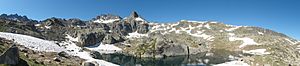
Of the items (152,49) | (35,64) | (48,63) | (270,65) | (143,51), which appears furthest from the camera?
(152,49)

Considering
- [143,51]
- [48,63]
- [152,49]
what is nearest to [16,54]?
[48,63]

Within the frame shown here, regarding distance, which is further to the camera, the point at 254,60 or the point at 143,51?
the point at 143,51

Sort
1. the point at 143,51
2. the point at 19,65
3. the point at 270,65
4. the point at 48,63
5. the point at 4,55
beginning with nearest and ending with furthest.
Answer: the point at 4,55
the point at 19,65
the point at 48,63
the point at 270,65
the point at 143,51

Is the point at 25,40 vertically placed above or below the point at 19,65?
above

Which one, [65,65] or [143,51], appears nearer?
[65,65]

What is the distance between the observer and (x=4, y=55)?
117ft

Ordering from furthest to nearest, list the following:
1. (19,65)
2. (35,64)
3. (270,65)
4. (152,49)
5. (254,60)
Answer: (152,49)
(254,60)
(270,65)
(35,64)
(19,65)

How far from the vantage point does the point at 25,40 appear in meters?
76.6

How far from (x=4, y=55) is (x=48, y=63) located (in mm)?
16566

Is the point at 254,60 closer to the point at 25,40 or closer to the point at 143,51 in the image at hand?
the point at 143,51

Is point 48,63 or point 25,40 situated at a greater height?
point 25,40

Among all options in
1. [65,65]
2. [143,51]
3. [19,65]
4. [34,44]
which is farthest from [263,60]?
[19,65]

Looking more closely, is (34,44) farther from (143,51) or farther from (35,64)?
(143,51)

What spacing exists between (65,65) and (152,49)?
445ft
